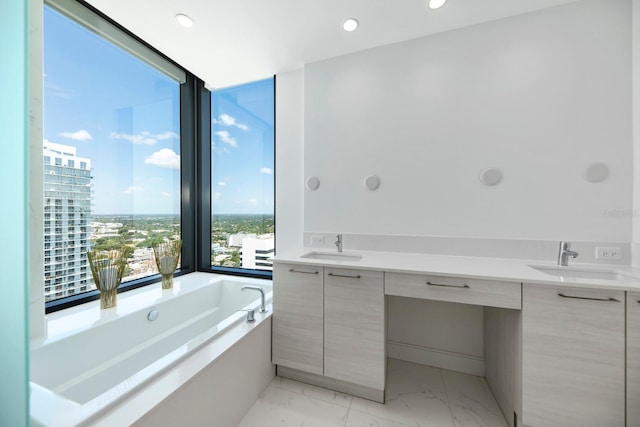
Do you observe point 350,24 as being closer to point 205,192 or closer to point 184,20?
point 184,20

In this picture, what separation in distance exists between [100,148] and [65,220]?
579 millimetres

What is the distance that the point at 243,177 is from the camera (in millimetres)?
2508

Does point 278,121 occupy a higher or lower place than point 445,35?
lower

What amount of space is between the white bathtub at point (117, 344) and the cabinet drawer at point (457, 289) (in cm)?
96

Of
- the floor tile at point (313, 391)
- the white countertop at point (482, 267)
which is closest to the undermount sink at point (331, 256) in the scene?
the white countertop at point (482, 267)

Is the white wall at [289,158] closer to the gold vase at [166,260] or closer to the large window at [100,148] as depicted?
the gold vase at [166,260]

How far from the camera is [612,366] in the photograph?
3.50ft

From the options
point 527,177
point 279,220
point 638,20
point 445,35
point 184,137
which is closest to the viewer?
point 638,20

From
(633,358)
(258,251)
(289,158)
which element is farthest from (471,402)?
(289,158)

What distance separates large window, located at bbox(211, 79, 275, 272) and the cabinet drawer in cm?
142

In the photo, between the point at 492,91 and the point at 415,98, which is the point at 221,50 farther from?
the point at 492,91

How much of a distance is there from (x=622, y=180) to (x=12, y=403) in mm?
2926

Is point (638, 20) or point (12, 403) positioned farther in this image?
point (638, 20)

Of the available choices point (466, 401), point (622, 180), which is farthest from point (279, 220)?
point (622, 180)
